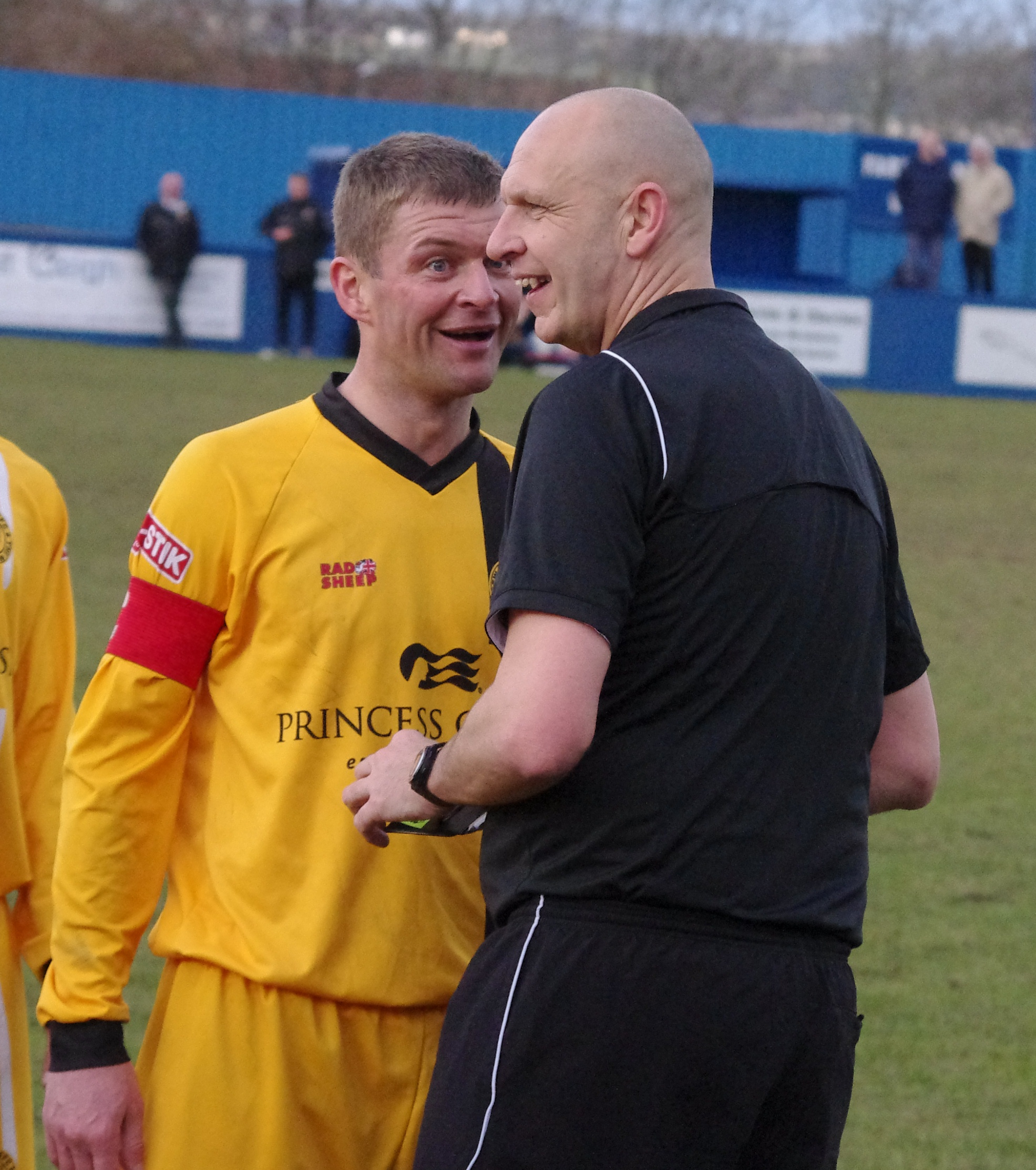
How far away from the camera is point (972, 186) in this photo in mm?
24781

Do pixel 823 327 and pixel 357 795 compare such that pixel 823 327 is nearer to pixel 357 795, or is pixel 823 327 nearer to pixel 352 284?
pixel 352 284

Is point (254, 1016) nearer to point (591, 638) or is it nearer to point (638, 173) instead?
point (591, 638)

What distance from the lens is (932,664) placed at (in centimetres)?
939

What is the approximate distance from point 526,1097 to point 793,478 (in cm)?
79

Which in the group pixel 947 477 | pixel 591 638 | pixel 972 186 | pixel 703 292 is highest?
pixel 703 292

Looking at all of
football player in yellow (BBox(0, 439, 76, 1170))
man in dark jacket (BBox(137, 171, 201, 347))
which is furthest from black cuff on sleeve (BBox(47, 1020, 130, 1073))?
man in dark jacket (BBox(137, 171, 201, 347))

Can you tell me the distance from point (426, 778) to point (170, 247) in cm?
1842

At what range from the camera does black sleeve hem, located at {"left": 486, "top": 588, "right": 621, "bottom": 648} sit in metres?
1.97

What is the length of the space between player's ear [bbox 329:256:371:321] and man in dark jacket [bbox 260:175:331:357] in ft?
57.7

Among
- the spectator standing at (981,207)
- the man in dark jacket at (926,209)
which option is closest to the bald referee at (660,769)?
→ the man in dark jacket at (926,209)

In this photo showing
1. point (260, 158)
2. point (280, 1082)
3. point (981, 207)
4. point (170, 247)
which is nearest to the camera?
point (280, 1082)

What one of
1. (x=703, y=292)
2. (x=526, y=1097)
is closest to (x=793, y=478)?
(x=703, y=292)

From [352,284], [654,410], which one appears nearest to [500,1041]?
[654,410]

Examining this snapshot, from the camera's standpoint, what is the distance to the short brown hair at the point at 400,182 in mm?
2680
